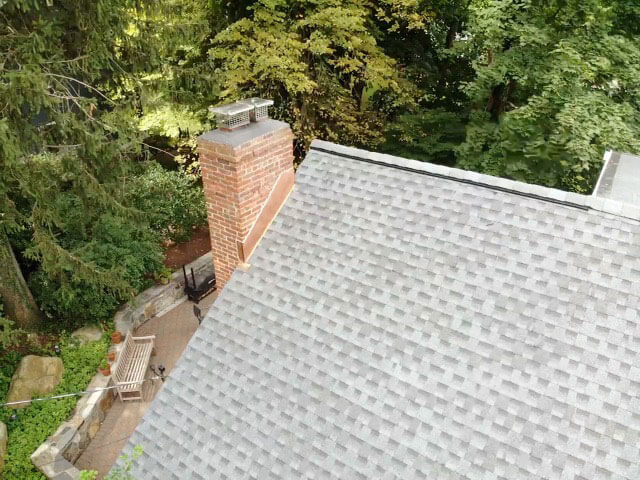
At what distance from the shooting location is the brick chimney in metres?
5.45

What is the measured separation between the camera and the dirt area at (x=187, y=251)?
44.8ft

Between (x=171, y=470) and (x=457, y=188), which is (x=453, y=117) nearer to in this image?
(x=457, y=188)

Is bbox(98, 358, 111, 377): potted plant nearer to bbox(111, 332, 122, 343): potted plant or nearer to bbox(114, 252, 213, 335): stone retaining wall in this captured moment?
bbox(111, 332, 122, 343): potted plant

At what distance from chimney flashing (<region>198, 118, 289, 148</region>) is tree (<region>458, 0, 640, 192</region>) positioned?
5240 mm

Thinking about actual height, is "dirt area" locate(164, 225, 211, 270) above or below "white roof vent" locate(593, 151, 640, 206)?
below

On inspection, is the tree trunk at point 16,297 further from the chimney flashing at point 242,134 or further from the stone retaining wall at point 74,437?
the chimney flashing at point 242,134

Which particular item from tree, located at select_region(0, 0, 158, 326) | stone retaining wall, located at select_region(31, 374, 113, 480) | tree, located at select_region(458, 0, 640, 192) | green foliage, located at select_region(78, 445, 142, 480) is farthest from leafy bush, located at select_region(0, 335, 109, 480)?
tree, located at select_region(458, 0, 640, 192)

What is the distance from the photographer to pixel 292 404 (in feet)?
14.4

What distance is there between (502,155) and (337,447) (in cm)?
838

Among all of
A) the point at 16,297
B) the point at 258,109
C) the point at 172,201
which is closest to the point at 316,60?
the point at 172,201

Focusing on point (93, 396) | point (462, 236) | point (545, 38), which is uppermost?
point (545, 38)

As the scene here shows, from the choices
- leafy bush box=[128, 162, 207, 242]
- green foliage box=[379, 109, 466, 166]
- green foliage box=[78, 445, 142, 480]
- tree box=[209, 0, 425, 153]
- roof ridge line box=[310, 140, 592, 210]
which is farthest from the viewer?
leafy bush box=[128, 162, 207, 242]

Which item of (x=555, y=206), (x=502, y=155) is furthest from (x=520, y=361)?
(x=502, y=155)

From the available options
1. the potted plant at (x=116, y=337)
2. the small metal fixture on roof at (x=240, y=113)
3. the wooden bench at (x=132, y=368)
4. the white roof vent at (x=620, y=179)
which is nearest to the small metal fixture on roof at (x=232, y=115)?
the small metal fixture on roof at (x=240, y=113)
